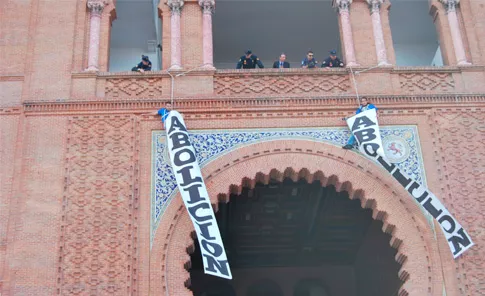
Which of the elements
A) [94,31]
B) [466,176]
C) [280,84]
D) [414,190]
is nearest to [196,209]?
[280,84]

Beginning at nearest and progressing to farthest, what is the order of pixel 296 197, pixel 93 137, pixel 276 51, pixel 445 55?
1. pixel 93 137
2. pixel 445 55
3. pixel 296 197
4. pixel 276 51

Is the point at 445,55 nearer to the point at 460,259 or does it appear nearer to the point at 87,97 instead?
the point at 460,259

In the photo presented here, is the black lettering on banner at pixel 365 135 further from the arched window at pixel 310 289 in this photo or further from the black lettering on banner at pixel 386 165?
the arched window at pixel 310 289

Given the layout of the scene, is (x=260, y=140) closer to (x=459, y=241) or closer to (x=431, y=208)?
(x=431, y=208)

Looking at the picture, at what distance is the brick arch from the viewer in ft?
38.6

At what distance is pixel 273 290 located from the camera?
57.1 feet

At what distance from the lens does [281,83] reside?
13.5m

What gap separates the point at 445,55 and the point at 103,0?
5764mm

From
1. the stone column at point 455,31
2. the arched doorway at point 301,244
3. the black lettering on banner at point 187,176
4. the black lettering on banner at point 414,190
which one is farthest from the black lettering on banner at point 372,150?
the black lettering on banner at point 187,176

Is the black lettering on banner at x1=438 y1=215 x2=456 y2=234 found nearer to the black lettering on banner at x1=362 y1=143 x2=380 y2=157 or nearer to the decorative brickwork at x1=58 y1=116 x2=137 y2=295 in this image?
the black lettering on banner at x1=362 y1=143 x2=380 y2=157

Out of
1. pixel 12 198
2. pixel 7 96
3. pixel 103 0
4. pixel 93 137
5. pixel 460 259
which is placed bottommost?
pixel 460 259

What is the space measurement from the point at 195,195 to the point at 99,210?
4.62 feet

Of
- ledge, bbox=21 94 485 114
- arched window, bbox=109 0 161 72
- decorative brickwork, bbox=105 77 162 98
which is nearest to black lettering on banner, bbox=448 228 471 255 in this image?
ledge, bbox=21 94 485 114

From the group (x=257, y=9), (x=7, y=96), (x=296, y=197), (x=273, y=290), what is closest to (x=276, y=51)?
(x=257, y=9)
